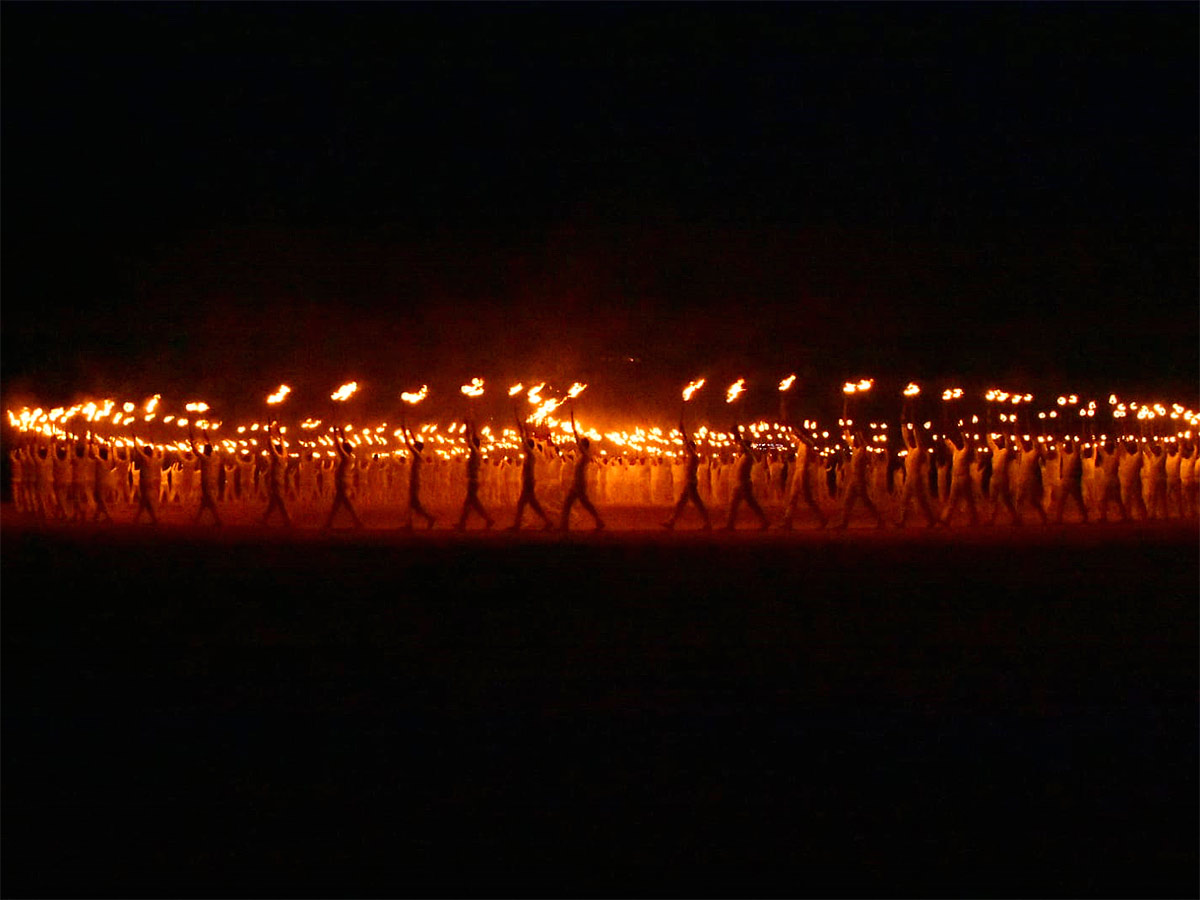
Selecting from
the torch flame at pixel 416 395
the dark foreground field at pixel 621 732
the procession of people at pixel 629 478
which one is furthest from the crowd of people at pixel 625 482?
the dark foreground field at pixel 621 732

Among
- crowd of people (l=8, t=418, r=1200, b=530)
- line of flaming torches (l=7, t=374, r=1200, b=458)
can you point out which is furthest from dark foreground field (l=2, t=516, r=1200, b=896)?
line of flaming torches (l=7, t=374, r=1200, b=458)

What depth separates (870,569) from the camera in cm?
1213

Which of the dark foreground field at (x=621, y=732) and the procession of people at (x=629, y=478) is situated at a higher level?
the procession of people at (x=629, y=478)

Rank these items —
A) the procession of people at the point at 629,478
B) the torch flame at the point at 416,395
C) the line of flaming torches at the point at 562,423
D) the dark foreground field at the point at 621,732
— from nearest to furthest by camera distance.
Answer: the dark foreground field at the point at 621,732 → the procession of people at the point at 629,478 → the line of flaming torches at the point at 562,423 → the torch flame at the point at 416,395

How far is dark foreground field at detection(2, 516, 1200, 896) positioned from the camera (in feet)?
15.7

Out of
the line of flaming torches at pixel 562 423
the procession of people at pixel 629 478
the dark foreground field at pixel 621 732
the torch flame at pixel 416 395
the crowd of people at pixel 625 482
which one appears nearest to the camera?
the dark foreground field at pixel 621 732

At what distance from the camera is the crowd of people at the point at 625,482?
60.7ft

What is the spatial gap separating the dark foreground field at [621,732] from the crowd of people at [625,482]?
7.04 metres

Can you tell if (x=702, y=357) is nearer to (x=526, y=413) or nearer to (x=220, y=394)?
(x=526, y=413)

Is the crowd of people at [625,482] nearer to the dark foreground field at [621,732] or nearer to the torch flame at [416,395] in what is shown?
the torch flame at [416,395]

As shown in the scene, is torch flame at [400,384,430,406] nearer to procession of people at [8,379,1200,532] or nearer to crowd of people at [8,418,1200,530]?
procession of people at [8,379,1200,532]

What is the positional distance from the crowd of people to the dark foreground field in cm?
704

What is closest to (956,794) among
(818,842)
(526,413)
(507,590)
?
(818,842)

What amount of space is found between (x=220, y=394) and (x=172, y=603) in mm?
20619
